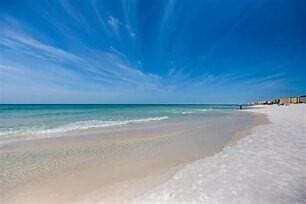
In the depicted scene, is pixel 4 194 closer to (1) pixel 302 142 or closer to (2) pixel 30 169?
(2) pixel 30 169

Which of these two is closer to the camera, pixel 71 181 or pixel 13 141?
pixel 71 181

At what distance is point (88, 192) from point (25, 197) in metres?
1.15

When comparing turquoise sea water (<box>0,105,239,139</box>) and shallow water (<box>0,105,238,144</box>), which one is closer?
shallow water (<box>0,105,238,144</box>)

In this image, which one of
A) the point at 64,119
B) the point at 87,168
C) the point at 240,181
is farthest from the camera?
the point at 64,119

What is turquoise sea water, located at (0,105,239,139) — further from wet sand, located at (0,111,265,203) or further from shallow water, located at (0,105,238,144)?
wet sand, located at (0,111,265,203)

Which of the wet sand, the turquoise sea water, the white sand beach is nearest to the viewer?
the white sand beach

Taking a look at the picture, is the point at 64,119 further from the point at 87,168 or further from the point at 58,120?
the point at 87,168

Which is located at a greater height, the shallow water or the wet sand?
the shallow water

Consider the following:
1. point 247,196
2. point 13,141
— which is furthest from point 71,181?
point 13,141

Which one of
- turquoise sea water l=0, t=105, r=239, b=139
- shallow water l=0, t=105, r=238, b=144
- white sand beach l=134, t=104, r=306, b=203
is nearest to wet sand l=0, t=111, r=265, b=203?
white sand beach l=134, t=104, r=306, b=203

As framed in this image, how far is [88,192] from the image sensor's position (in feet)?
12.4

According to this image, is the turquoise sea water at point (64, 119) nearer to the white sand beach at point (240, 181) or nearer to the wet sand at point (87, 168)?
the wet sand at point (87, 168)

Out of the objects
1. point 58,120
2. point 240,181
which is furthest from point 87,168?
point 58,120

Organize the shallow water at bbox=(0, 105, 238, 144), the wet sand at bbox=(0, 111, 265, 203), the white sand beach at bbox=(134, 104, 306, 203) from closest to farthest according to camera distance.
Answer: the white sand beach at bbox=(134, 104, 306, 203) < the wet sand at bbox=(0, 111, 265, 203) < the shallow water at bbox=(0, 105, 238, 144)
